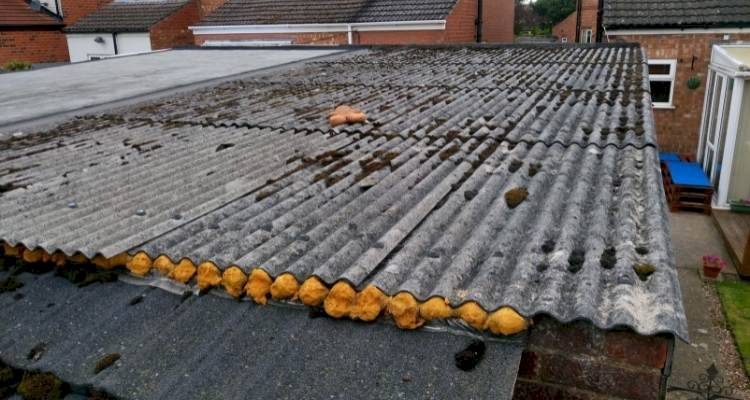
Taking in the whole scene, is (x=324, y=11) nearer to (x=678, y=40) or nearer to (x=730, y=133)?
(x=678, y=40)

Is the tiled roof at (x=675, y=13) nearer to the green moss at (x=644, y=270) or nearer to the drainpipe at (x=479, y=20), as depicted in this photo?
the drainpipe at (x=479, y=20)

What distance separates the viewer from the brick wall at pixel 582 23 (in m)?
26.6

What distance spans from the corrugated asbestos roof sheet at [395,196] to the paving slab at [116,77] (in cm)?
165

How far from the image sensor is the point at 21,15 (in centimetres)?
2127

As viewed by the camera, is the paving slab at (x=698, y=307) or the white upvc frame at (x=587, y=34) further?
the white upvc frame at (x=587, y=34)

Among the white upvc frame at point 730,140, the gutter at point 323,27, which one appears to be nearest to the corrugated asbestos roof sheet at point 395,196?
the white upvc frame at point 730,140

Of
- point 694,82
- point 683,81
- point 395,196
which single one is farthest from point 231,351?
point 683,81

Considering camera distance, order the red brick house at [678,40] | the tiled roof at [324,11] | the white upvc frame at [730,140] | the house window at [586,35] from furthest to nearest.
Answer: the house window at [586,35], the tiled roof at [324,11], the red brick house at [678,40], the white upvc frame at [730,140]

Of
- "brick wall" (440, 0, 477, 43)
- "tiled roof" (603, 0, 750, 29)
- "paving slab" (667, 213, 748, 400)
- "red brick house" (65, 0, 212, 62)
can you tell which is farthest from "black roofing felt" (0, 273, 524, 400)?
"red brick house" (65, 0, 212, 62)

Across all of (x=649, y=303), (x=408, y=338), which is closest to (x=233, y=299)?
(x=408, y=338)

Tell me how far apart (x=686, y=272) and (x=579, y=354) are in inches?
306

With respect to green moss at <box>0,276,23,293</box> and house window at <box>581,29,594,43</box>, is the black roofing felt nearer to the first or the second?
green moss at <box>0,276,23,293</box>

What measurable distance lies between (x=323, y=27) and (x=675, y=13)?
1031 cm

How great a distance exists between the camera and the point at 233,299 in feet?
7.71
